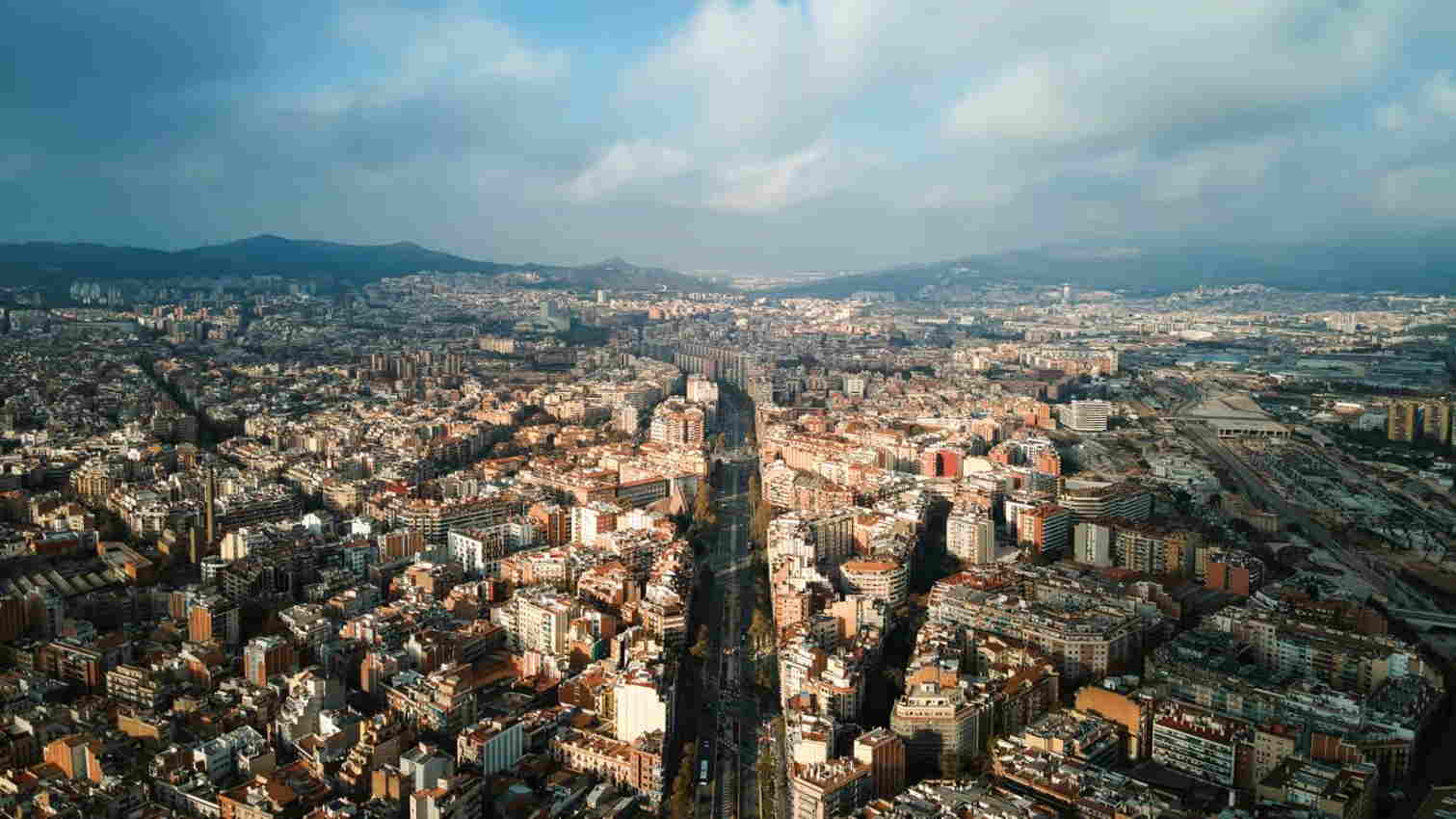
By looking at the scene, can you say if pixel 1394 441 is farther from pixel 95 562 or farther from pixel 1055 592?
pixel 95 562

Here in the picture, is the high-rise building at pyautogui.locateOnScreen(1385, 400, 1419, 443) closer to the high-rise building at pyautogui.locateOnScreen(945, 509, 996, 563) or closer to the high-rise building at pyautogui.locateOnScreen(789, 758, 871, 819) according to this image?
the high-rise building at pyautogui.locateOnScreen(945, 509, 996, 563)

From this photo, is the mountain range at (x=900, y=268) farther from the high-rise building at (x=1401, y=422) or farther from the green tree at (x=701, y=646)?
the green tree at (x=701, y=646)

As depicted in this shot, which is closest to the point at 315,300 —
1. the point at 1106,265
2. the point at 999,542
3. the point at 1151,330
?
the point at 1151,330

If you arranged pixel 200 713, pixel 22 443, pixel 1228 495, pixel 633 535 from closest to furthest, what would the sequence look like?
pixel 200 713, pixel 633 535, pixel 1228 495, pixel 22 443

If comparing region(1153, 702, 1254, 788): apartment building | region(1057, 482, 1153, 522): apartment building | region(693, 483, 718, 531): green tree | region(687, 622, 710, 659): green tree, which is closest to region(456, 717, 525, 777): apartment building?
region(687, 622, 710, 659): green tree

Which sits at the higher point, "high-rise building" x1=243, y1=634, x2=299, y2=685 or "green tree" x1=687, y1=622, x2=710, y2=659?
"high-rise building" x1=243, y1=634, x2=299, y2=685

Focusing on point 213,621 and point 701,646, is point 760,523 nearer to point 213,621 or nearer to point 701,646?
point 701,646

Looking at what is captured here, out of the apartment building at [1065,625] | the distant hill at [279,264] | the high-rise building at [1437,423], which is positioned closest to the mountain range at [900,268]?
the distant hill at [279,264]
